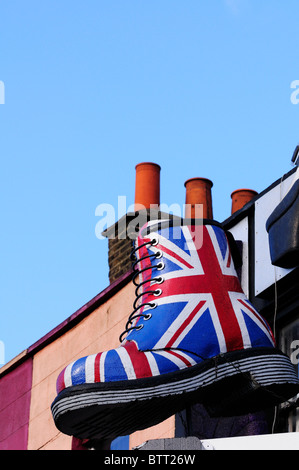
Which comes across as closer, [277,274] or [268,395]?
[268,395]

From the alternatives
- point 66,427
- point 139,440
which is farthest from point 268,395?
point 139,440

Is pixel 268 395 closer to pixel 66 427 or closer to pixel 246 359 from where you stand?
pixel 246 359

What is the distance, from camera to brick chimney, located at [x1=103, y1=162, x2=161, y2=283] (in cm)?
957

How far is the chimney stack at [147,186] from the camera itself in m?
9.54

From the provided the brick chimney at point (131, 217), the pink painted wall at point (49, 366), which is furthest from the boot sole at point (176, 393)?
the brick chimney at point (131, 217)

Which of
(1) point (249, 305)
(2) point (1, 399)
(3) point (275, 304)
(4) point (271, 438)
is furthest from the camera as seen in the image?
(2) point (1, 399)

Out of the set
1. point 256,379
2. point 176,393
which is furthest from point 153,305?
point 256,379

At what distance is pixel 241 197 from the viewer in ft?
28.8

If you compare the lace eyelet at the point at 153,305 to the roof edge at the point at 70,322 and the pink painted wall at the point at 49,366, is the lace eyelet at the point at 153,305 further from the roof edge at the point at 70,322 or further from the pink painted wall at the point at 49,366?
the roof edge at the point at 70,322

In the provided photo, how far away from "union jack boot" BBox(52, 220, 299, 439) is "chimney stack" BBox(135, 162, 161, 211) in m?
3.92

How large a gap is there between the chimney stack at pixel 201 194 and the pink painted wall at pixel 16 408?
5.76 ft

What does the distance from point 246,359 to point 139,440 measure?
6.75 ft

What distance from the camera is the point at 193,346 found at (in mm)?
5203
